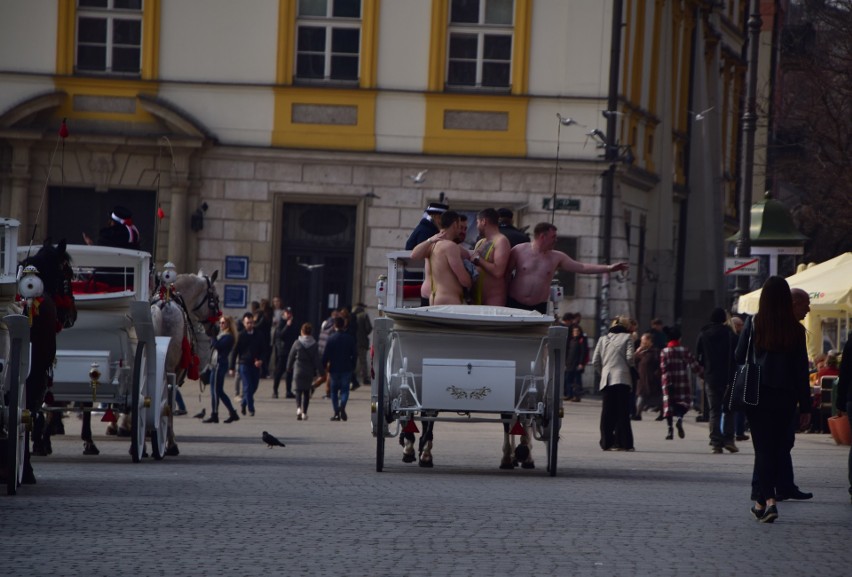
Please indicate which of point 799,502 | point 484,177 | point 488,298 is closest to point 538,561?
point 799,502

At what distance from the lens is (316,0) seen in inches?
1540

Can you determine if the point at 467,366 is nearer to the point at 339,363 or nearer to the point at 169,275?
the point at 169,275

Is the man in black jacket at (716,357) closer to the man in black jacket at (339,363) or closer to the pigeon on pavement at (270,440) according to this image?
the pigeon on pavement at (270,440)

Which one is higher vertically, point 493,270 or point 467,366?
point 493,270

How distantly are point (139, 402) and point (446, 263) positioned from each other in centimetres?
295

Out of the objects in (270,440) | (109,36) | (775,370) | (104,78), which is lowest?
(270,440)

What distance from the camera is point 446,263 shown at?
654 inches

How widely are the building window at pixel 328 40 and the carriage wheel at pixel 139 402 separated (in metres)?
22.3

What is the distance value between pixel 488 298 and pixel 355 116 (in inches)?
872

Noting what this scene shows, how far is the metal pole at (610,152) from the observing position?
3809cm

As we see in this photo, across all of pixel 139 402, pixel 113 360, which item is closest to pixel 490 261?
pixel 139 402

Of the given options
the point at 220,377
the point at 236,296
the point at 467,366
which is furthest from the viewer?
the point at 236,296

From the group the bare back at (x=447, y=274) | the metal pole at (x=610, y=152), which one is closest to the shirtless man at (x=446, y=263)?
the bare back at (x=447, y=274)

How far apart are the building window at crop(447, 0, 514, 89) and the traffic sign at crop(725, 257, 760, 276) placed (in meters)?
8.68
